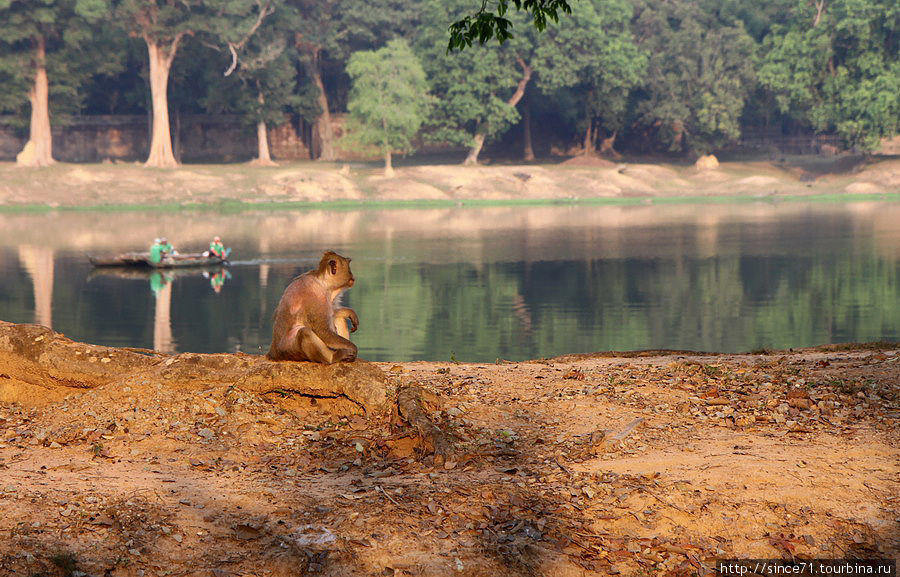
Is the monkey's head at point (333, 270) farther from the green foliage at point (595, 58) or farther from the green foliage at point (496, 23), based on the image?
the green foliage at point (595, 58)

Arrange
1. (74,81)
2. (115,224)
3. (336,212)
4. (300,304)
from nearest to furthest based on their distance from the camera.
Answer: (300,304) < (115,224) < (336,212) < (74,81)

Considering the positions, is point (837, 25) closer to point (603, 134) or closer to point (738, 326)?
point (603, 134)

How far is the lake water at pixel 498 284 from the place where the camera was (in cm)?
2305

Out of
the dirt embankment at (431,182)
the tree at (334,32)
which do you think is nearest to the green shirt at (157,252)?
the dirt embankment at (431,182)

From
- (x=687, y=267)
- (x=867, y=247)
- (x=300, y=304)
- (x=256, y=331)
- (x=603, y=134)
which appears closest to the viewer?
(x=300, y=304)

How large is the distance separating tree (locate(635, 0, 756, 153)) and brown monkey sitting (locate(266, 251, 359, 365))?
71.7 m

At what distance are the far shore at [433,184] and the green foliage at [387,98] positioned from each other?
2787mm

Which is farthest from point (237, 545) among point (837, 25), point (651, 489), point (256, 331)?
point (837, 25)

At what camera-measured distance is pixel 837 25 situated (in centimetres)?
7450

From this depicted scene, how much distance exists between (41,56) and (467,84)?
2876cm

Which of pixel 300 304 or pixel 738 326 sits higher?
pixel 300 304

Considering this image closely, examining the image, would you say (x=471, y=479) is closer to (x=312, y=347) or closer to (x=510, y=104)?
(x=312, y=347)

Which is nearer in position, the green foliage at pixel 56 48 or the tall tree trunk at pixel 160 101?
the green foliage at pixel 56 48

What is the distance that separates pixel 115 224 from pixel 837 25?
5064 cm
